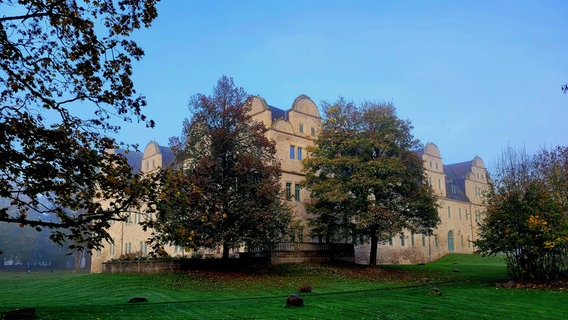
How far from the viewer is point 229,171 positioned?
2483cm

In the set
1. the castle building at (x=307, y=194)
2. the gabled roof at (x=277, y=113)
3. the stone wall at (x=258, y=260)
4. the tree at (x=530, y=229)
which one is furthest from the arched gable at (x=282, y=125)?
the tree at (x=530, y=229)

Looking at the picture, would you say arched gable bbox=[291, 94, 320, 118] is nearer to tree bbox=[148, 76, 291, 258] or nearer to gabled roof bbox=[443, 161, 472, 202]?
tree bbox=[148, 76, 291, 258]

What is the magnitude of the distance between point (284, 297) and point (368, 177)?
1222 centimetres

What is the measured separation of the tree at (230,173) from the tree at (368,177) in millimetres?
4303

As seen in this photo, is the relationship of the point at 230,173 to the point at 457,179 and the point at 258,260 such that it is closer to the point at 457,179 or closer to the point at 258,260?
the point at 258,260

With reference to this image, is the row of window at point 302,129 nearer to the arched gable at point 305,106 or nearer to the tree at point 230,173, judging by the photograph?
the arched gable at point 305,106

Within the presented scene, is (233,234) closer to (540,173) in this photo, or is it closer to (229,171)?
(229,171)

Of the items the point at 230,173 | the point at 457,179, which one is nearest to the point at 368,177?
the point at 230,173

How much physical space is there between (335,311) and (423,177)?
18826mm

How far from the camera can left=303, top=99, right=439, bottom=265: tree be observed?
27.5 meters

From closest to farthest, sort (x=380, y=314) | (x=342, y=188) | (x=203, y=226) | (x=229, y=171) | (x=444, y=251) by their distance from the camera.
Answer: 1. (x=380, y=314)
2. (x=203, y=226)
3. (x=229, y=171)
4. (x=342, y=188)
5. (x=444, y=251)

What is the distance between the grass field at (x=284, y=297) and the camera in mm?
12086

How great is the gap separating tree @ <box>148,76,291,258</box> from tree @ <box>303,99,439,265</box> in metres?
4.30

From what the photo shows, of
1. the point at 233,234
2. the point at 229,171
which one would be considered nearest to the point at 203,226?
the point at 233,234
